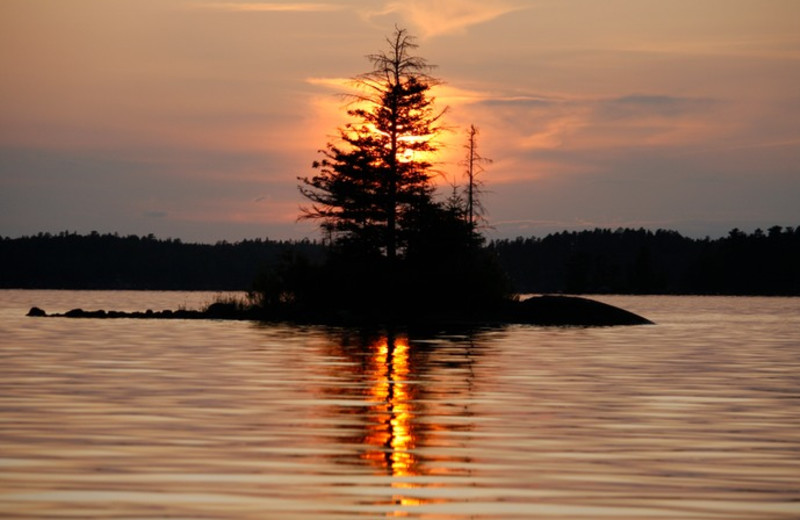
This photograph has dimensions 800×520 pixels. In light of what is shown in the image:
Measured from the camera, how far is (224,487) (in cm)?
1452

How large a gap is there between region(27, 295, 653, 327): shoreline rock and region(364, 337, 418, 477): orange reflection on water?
32.8 m

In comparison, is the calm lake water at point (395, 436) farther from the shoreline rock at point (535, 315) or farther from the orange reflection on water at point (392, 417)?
the shoreline rock at point (535, 315)

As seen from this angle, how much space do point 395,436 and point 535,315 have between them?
52983mm

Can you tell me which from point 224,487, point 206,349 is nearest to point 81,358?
point 206,349

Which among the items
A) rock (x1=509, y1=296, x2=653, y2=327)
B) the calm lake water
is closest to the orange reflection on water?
the calm lake water

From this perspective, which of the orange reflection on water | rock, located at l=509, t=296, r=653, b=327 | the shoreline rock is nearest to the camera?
the orange reflection on water

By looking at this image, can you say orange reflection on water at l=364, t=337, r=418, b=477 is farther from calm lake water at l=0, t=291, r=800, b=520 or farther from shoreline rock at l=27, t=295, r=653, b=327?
shoreline rock at l=27, t=295, r=653, b=327

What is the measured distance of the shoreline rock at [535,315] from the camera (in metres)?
70.9

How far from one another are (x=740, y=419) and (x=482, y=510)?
32.7 feet

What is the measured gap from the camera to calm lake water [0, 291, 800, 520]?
13.8 m

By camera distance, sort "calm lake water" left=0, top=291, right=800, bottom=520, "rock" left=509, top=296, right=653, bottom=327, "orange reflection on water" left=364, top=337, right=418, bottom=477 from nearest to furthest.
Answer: "calm lake water" left=0, top=291, right=800, bottom=520
"orange reflection on water" left=364, top=337, right=418, bottom=477
"rock" left=509, top=296, right=653, bottom=327

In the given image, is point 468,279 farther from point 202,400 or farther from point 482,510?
point 482,510

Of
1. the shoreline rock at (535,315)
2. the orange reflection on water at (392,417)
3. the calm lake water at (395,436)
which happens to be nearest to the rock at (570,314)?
the shoreline rock at (535,315)

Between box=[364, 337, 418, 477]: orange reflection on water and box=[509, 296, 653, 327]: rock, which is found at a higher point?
box=[509, 296, 653, 327]: rock
